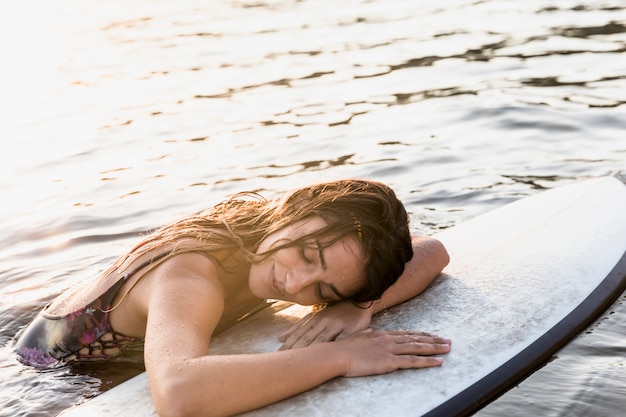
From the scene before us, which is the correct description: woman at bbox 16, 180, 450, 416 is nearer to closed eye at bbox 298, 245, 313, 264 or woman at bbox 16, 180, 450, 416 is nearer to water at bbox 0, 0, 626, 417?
closed eye at bbox 298, 245, 313, 264

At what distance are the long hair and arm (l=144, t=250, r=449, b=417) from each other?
141 millimetres

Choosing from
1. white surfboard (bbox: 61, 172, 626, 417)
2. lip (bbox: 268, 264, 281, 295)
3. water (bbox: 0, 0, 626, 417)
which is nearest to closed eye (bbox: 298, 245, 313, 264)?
lip (bbox: 268, 264, 281, 295)

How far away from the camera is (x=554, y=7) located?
41.8 feet

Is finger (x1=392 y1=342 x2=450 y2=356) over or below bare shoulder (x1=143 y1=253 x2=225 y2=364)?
below

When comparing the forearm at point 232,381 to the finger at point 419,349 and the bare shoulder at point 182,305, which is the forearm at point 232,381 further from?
the finger at point 419,349

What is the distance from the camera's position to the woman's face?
9.15ft

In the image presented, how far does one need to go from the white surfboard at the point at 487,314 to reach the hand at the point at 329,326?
126 millimetres

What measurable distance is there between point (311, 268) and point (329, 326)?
0.32 meters

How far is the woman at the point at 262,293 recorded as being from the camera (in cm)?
256


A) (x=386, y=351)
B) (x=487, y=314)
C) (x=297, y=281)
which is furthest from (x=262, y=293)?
(x=487, y=314)

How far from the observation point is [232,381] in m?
2.53

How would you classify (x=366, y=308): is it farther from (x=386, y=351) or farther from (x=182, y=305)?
(x=182, y=305)

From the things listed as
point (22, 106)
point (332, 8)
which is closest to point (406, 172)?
point (22, 106)

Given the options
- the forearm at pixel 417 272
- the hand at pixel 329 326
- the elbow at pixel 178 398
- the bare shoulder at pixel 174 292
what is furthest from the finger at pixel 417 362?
the elbow at pixel 178 398
